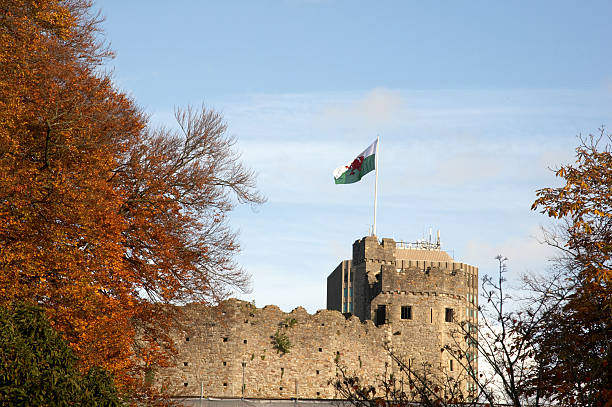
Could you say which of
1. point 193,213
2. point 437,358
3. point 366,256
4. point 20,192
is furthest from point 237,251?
point 366,256

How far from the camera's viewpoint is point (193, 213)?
30047 millimetres

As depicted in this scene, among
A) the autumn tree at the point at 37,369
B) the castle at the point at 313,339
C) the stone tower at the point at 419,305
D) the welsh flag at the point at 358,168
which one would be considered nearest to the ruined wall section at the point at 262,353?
the castle at the point at 313,339

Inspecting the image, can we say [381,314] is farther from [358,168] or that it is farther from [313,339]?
[358,168]

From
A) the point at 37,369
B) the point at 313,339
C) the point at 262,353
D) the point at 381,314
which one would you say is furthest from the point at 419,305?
the point at 37,369

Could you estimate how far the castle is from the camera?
37469mm

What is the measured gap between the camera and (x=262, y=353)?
38.8m

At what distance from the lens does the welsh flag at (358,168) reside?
52594 millimetres

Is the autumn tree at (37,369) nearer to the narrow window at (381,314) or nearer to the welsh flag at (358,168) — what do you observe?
the narrow window at (381,314)

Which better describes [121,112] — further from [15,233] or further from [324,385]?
[324,385]

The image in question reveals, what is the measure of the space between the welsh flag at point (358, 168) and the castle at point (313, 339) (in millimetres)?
7050

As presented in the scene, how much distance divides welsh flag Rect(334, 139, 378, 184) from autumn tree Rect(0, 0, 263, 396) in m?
22.1

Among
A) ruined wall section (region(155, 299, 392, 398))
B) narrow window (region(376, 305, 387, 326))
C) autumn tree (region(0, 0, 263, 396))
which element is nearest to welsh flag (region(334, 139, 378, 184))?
narrow window (region(376, 305, 387, 326))

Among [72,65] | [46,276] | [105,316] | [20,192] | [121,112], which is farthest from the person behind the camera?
[121,112]

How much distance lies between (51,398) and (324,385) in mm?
29506
